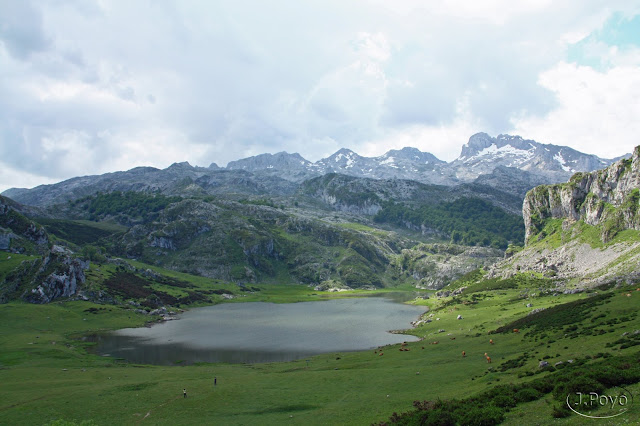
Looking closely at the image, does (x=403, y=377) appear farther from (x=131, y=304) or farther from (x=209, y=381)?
(x=131, y=304)

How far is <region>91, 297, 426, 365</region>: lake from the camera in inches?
3561

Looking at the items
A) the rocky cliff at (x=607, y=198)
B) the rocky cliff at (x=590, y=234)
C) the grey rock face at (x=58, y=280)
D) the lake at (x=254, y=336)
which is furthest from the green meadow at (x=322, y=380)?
the rocky cliff at (x=607, y=198)

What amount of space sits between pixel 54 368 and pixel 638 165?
205991 millimetres

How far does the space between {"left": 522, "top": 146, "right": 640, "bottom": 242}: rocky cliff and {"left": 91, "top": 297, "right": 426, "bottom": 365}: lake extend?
281 feet

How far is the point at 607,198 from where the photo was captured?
6280 inches

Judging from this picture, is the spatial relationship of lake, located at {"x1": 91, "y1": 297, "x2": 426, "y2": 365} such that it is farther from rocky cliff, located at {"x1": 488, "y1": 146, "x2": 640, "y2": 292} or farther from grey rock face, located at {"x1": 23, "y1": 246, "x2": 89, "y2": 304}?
rocky cliff, located at {"x1": 488, "y1": 146, "x2": 640, "y2": 292}

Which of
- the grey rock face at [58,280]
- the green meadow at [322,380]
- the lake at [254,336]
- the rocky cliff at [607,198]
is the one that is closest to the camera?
the green meadow at [322,380]

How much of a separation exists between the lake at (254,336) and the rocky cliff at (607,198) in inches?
3376

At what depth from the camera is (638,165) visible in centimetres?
14625

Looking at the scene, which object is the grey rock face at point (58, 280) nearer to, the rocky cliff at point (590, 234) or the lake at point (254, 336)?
the lake at point (254, 336)

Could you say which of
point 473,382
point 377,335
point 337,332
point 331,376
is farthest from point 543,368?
point 337,332

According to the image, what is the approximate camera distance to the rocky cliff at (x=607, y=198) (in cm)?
13862

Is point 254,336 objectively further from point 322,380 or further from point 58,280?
point 58,280

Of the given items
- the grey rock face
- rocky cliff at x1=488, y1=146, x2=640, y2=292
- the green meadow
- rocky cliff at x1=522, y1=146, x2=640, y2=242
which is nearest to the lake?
the green meadow
